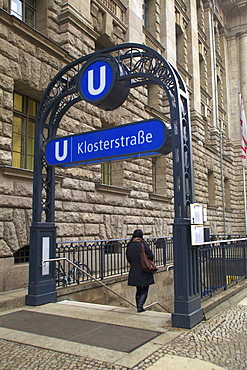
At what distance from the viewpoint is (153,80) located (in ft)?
21.6

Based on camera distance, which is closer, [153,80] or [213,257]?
[153,80]

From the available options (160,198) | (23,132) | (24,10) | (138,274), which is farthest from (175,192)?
(160,198)

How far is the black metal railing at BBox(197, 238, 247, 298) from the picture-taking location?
23.5ft

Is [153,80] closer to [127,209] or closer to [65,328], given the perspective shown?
[65,328]

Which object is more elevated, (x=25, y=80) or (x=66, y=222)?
(x=25, y=80)

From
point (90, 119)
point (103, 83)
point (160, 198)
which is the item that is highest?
point (90, 119)

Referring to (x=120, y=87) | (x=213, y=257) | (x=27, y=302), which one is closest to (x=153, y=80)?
(x=120, y=87)

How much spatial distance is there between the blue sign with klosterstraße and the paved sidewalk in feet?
9.51

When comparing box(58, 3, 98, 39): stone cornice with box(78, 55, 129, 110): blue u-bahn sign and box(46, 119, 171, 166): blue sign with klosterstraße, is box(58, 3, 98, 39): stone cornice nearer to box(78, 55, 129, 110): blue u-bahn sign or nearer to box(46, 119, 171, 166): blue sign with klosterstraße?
box(78, 55, 129, 110): blue u-bahn sign

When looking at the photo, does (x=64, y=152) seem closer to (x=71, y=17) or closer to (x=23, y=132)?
(x=23, y=132)

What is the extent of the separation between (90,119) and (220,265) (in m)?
6.89

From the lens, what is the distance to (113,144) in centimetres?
657

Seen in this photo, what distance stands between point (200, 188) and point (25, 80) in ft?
50.0

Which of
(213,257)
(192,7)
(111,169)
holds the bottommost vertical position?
(213,257)
